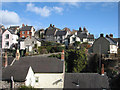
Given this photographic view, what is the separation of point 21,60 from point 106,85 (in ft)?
29.9

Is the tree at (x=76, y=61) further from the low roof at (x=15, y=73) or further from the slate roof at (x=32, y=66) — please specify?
the low roof at (x=15, y=73)

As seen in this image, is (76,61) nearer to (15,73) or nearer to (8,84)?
(15,73)

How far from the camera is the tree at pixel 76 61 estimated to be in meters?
20.8

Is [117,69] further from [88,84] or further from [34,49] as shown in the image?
[34,49]

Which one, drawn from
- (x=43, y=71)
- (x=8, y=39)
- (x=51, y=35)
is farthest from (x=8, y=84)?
(x=51, y=35)

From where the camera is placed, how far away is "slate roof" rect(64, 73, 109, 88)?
14.1 meters

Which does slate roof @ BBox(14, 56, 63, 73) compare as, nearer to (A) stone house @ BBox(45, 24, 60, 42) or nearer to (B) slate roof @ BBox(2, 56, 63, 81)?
(B) slate roof @ BBox(2, 56, 63, 81)

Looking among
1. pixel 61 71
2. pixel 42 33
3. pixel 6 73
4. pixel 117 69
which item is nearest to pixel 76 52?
pixel 117 69

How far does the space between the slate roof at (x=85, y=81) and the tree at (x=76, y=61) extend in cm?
513

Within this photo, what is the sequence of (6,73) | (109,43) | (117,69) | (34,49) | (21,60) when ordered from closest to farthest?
(6,73), (21,60), (117,69), (109,43), (34,49)

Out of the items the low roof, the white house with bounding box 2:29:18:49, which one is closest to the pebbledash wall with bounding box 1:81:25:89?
the low roof

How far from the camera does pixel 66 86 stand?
14.4 metres

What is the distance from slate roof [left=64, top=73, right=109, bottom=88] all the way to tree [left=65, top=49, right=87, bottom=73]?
5131 millimetres

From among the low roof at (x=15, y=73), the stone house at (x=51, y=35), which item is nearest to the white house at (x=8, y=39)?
the stone house at (x=51, y=35)
